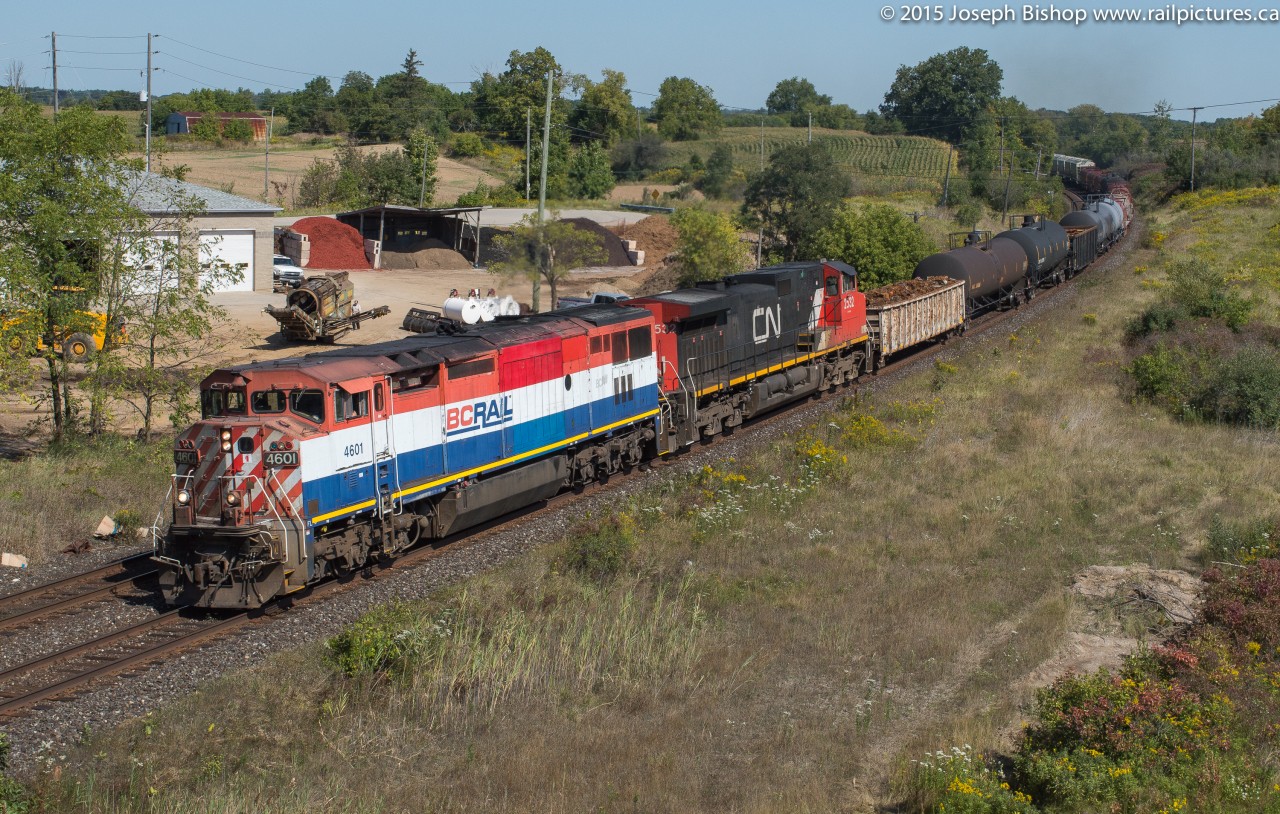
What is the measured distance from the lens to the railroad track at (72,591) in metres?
15.1

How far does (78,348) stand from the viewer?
28938 millimetres

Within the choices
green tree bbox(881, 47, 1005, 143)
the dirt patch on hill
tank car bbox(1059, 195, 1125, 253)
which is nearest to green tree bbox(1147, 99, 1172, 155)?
green tree bbox(881, 47, 1005, 143)

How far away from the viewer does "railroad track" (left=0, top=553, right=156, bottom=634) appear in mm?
15102

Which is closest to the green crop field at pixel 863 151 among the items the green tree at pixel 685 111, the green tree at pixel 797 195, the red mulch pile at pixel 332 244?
the green tree at pixel 685 111

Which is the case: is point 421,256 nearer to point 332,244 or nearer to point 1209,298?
point 332,244

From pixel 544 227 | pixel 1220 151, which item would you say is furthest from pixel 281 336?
pixel 1220 151

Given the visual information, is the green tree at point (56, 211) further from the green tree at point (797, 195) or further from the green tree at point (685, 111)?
the green tree at point (685, 111)

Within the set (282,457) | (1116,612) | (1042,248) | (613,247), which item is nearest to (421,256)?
(613,247)

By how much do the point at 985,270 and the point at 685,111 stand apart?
109 m

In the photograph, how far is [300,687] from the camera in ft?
41.5

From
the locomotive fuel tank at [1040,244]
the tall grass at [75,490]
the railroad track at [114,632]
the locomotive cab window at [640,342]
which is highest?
the locomotive fuel tank at [1040,244]

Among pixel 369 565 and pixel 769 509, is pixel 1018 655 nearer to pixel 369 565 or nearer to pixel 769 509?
pixel 769 509

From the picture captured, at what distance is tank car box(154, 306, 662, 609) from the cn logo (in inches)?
247

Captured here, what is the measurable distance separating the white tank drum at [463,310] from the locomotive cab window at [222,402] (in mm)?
24163
